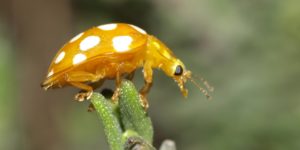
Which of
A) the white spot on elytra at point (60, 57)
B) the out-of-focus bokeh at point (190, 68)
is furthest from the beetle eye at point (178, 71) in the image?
the out-of-focus bokeh at point (190, 68)

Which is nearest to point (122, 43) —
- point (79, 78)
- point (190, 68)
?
point (79, 78)

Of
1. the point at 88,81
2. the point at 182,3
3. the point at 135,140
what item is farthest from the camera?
the point at 182,3

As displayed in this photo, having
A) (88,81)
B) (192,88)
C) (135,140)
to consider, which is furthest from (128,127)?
(192,88)

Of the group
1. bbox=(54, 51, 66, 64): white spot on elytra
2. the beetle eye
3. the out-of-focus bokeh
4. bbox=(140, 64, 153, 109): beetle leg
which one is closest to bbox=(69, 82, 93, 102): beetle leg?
bbox=(54, 51, 66, 64): white spot on elytra

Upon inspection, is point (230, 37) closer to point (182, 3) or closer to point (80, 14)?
point (182, 3)

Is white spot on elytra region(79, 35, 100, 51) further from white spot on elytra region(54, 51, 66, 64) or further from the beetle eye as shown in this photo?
the beetle eye

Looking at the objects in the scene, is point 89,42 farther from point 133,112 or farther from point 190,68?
point 190,68
